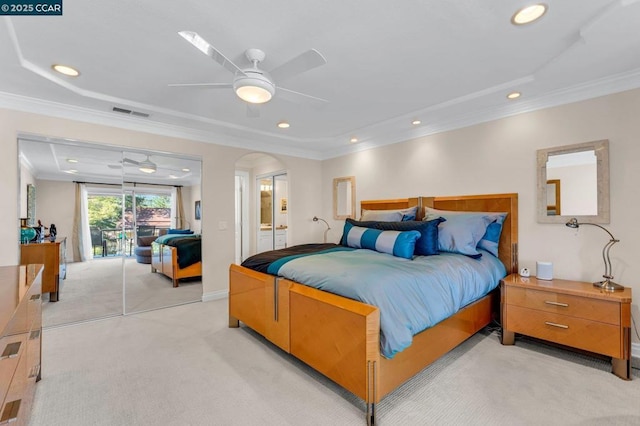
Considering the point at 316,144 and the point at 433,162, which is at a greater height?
the point at 316,144

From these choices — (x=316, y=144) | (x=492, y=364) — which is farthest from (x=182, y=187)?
(x=492, y=364)

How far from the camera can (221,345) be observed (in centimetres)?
275

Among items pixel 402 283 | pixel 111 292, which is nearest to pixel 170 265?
pixel 111 292

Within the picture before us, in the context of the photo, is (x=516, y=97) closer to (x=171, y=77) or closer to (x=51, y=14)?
(x=171, y=77)

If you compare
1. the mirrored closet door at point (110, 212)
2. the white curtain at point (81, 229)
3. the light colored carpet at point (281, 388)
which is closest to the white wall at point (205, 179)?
the mirrored closet door at point (110, 212)

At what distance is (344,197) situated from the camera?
514 centimetres

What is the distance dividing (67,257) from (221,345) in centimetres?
403

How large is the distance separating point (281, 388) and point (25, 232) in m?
3.49

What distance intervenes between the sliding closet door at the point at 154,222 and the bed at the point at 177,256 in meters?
0.01

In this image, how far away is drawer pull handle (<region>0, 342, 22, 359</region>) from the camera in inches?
39.8

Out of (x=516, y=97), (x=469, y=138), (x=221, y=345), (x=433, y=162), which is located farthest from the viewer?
(x=433, y=162)

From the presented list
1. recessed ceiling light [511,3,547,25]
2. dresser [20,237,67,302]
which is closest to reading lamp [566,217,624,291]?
recessed ceiling light [511,3,547,25]

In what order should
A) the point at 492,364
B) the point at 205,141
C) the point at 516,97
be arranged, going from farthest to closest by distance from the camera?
1. the point at 205,141
2. the point at 516,97
3. the point at 492,364

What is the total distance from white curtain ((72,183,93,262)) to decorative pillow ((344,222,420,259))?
14.9 feet
